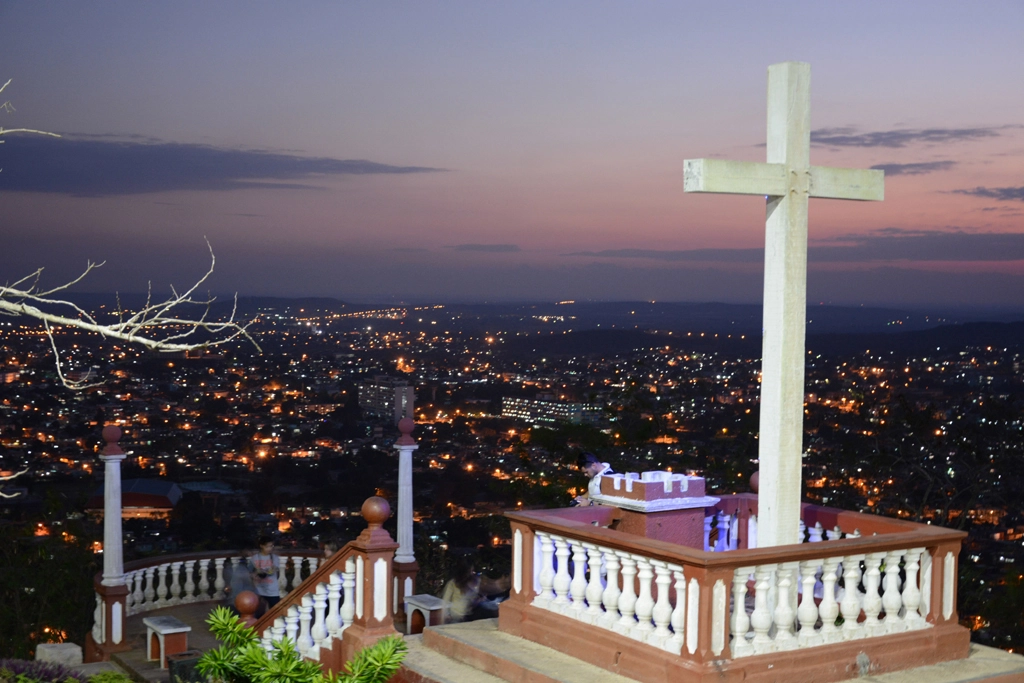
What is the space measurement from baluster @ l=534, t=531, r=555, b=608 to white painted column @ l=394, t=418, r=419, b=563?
4346mm

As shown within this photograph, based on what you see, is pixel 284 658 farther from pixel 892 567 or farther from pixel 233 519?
pixel 233 519

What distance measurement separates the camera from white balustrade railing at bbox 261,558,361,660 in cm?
781

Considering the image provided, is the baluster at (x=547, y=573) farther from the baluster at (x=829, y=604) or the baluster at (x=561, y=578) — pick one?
the baluster at (x=829, y=604)

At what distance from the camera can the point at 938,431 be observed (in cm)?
1395

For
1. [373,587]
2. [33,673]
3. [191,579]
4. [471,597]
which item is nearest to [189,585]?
[191,579]

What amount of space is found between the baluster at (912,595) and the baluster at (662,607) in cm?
138

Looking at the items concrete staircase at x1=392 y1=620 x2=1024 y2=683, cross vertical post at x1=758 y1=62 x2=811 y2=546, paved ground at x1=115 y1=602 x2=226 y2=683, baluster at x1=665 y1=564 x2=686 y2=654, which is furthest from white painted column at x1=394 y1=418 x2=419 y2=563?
baluster at x1=665 y1=564 x2=686 y2=654

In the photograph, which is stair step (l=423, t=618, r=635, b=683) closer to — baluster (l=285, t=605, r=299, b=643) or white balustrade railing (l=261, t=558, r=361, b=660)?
white balustrade railing (l=261, t=558, r=361, b=660)

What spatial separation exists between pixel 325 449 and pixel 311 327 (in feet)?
14.5

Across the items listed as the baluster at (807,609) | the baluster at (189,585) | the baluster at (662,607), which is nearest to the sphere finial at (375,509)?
the baluster at (662,607)

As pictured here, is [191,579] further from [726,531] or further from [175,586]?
[726,531]

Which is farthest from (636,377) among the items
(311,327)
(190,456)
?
(311,327)

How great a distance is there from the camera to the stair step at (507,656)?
5.68 m

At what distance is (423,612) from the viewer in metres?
9.21
